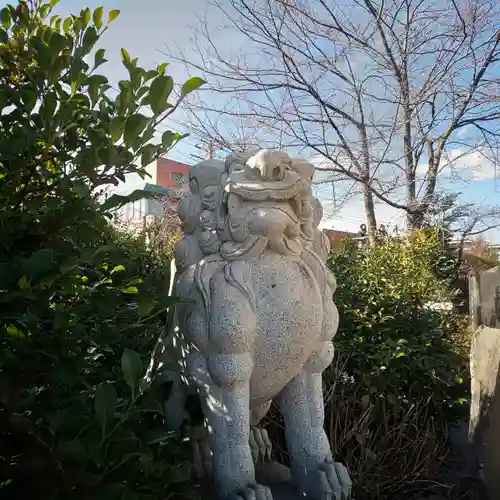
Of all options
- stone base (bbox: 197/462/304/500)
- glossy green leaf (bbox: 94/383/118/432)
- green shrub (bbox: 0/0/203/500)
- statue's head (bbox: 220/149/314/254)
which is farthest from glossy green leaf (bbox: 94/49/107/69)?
stone base (bbox: 197/462/304/500)

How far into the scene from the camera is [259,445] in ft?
6.09

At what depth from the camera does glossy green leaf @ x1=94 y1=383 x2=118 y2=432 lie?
94 centimetres

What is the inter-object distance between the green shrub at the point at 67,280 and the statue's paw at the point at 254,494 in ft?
0.68

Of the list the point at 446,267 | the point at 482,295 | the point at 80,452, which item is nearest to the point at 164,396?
the point at 80,452

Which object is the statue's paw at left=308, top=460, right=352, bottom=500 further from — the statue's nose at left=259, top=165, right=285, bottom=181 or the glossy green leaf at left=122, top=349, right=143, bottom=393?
the statue's nose at left=259, top=165, right=285, bottom=181

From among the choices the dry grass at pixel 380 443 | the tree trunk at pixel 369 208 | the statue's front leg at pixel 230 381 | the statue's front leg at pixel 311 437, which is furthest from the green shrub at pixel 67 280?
the tree trunk at pixel 369 208

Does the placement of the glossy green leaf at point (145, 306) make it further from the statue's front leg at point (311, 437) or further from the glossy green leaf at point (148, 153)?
the statue's front leg at point (311, 437)

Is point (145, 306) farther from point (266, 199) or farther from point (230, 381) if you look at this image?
point (266, 199)

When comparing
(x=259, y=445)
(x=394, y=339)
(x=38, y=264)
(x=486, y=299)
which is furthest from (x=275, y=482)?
(x=486, y=299)

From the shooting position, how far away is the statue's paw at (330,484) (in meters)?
1.53

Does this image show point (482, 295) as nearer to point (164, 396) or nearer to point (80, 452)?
point (164, 396)

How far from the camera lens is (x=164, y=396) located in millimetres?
1421

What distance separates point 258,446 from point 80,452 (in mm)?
1042

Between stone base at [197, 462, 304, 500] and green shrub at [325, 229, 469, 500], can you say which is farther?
green shrub at [325, 229, 469, 500]
